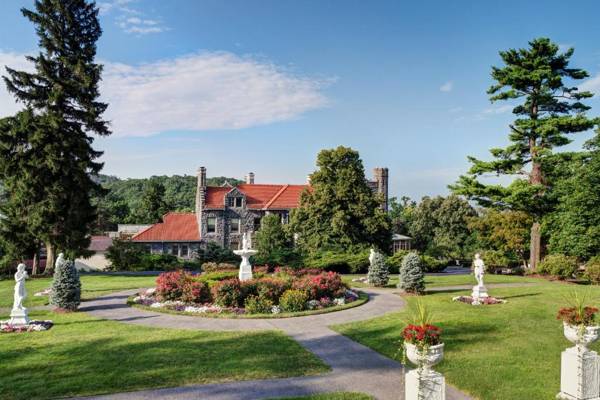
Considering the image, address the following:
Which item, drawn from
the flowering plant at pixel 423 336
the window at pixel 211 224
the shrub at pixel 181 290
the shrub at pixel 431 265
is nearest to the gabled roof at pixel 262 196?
the window at pixel 211 224

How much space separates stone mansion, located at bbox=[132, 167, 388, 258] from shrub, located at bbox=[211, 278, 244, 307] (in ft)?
101

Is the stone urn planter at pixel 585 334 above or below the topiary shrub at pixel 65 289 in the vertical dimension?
above

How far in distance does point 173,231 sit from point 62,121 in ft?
64.0

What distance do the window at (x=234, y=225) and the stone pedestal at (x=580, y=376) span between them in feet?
136

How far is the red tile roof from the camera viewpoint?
149 ft

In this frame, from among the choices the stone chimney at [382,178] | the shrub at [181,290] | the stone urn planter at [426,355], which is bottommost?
the shrub at [181,290]

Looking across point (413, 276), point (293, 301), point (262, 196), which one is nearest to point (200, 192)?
point (262, 196)

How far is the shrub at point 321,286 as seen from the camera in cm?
1712

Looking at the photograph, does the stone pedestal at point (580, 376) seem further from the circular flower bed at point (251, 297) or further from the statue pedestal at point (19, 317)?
the statue pedestal at point (19, 317)

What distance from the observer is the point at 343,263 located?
1184 inches

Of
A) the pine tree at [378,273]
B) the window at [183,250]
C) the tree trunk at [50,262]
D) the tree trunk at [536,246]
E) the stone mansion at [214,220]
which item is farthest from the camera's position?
the window at [183,250]

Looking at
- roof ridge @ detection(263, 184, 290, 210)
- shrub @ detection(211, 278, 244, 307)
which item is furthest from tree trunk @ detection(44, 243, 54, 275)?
roof ridge @ detection(263, 184, 290, 210)

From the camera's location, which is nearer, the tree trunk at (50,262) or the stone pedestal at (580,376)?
the stone pedestal at (580,376)

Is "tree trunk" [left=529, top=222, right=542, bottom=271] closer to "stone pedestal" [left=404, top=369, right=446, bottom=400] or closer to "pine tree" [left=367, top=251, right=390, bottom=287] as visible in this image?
"pine tree" [left=367, top=251, right=390, bottom=287]
